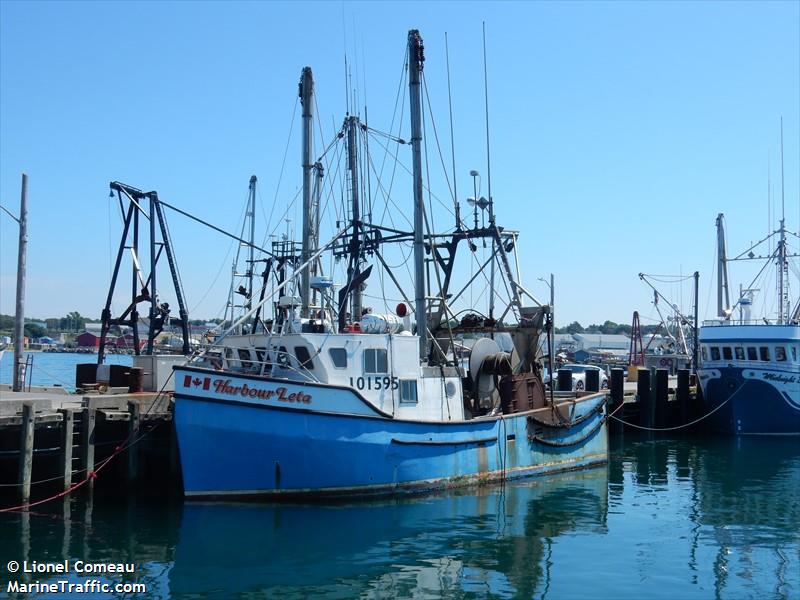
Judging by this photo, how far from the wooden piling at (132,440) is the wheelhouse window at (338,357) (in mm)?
5066

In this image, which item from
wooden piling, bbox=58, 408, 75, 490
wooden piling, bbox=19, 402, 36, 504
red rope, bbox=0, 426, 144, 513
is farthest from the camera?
wooden piling, bbox=58, 408, 75, 490

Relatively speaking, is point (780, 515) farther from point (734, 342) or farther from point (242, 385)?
point (734, 342)

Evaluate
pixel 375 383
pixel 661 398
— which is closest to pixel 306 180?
pixel 375 383

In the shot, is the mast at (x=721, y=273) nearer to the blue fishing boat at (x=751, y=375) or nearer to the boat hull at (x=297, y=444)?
the blue fishing boat at (x=751, y=375)

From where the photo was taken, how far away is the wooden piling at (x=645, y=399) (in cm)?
3466

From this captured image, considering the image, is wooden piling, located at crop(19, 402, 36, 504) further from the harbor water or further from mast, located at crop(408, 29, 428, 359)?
mast, located at crop(408, 29, 428, 359)

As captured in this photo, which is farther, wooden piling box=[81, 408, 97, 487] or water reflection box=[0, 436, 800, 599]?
wooden piling box=[81, 408, 97, 487]

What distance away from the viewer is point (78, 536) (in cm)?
1509

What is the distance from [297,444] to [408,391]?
10.7 feet

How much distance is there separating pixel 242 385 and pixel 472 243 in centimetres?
923

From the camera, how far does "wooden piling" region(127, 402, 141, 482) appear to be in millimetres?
19281

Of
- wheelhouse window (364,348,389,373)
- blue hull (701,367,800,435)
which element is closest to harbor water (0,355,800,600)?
wheelhouse window (364,348,389,373)

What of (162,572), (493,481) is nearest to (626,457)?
(493,481)

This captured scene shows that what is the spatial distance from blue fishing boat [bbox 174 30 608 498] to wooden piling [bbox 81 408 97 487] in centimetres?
271
